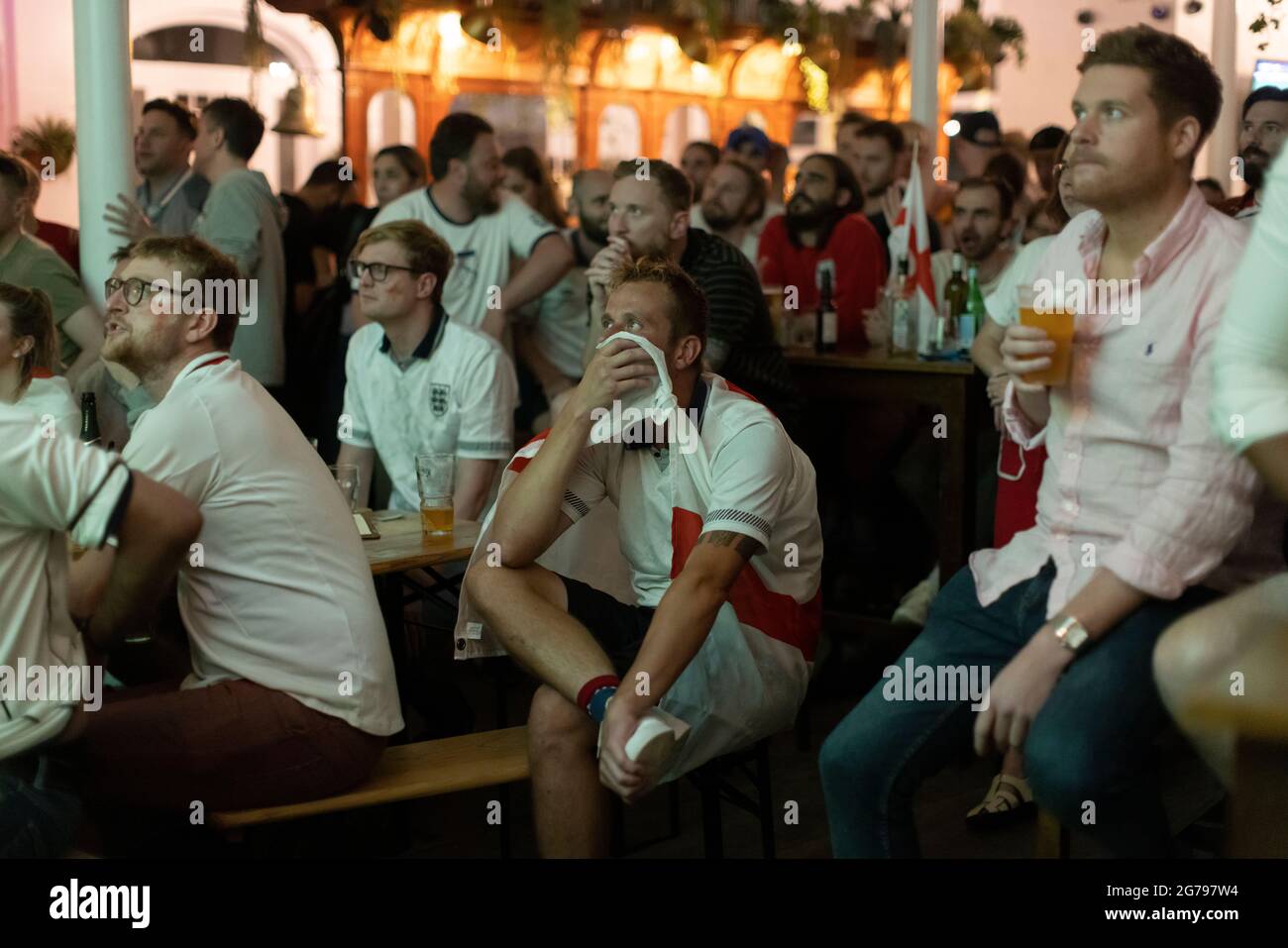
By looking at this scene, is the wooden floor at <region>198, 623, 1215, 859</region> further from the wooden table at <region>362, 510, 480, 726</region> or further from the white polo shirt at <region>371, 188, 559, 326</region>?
the white polo shirt at <region>371, 188, 559, 326</region>

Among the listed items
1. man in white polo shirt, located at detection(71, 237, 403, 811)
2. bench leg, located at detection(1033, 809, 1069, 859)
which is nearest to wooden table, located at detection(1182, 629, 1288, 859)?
bench leg, located at detection(1033, 809, 1069, 859)

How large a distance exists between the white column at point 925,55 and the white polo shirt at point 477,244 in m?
2.21

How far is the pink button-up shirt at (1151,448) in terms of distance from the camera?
1.92 meters

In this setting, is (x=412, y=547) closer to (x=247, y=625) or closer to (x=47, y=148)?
(x=247, y=625)

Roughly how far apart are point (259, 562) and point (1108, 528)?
1285 millimetres

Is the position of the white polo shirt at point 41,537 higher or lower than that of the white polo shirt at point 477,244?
lower

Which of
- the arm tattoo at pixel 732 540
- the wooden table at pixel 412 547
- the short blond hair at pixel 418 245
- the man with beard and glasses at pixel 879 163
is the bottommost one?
the wooden table at pixel 412 547

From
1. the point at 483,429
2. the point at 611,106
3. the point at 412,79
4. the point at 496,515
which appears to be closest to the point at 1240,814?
the point at 496,515

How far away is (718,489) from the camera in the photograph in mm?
2496

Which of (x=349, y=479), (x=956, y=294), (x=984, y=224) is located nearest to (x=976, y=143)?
(x=956, y=294)

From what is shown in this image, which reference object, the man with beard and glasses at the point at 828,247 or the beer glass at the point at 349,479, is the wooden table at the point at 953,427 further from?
the beer glass at the point at 349,479

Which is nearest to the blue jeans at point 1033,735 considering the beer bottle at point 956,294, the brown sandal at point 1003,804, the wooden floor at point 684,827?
the wooden floor at point 684,827

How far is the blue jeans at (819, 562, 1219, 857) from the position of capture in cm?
192

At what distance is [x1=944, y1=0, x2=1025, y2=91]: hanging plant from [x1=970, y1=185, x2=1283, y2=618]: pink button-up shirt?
8062 millimetres
